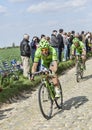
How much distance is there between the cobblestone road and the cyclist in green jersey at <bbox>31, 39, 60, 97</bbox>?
2.87 feet

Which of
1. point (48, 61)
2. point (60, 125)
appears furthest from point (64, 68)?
point (60, 125)

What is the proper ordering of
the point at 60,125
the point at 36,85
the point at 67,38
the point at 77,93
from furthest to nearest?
the point at 67,38 → the point at 36,85 → the point at 77,93 → the point at 60,125

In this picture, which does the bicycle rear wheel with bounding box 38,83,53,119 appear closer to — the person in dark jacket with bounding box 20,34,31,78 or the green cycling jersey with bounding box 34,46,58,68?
the green cycling jersey with bounding box 34,46,58,68

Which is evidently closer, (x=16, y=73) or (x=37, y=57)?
(x=37, y=57)

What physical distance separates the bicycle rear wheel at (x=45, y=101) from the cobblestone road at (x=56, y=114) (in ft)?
0.59

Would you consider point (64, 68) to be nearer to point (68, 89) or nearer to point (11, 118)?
point (68, 89)

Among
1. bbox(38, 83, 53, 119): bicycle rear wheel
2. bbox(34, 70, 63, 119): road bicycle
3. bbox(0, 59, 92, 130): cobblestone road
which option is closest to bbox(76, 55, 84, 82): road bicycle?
bbox(0, 59, 92, 130): cobblestone road

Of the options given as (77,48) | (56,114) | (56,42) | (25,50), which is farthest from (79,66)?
(56,114)

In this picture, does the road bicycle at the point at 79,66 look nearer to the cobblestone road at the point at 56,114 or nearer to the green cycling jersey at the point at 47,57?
the cobblestone road at the point at 56,114

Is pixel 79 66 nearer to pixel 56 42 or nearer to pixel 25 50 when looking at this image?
pixel 25 50

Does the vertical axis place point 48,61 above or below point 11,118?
above

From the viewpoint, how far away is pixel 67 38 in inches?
1191

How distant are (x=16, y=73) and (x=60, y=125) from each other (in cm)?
990

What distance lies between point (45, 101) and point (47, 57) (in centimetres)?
127
